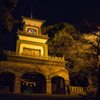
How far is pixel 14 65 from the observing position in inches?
695

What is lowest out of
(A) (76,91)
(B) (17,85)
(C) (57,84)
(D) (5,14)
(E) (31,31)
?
(A) (76,91)

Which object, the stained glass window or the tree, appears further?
the stained glass window

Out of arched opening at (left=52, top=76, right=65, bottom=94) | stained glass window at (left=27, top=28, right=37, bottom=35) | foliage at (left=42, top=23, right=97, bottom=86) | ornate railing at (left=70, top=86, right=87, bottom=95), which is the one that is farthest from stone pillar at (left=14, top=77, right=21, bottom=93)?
stained glass window at (left=27, top=28, right=37, bottom=35)

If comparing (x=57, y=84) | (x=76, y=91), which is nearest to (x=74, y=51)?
(x=76, y=91)

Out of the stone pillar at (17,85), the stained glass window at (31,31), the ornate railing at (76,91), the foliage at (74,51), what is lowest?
the ornate railing at (76,91)

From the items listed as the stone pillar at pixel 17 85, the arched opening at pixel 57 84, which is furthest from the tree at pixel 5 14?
the arched opening at pixel 57 84

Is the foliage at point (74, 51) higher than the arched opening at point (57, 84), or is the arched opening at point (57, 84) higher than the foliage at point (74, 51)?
the foliage at point (74, 51)

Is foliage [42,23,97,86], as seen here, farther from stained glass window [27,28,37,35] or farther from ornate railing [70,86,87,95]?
stained glass window [27,28,37,35]

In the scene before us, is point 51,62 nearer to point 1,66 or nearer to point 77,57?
point 77,57

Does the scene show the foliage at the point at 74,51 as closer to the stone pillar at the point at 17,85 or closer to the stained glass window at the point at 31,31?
the stained glass window at the point at 31,31

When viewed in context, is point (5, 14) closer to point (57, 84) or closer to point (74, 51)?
point (74, 51)

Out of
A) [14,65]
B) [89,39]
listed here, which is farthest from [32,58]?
[89,39]

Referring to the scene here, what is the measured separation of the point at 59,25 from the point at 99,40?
12.0m

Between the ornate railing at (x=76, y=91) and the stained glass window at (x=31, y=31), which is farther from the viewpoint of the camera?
the stained glass window at (x=31, y=31)
